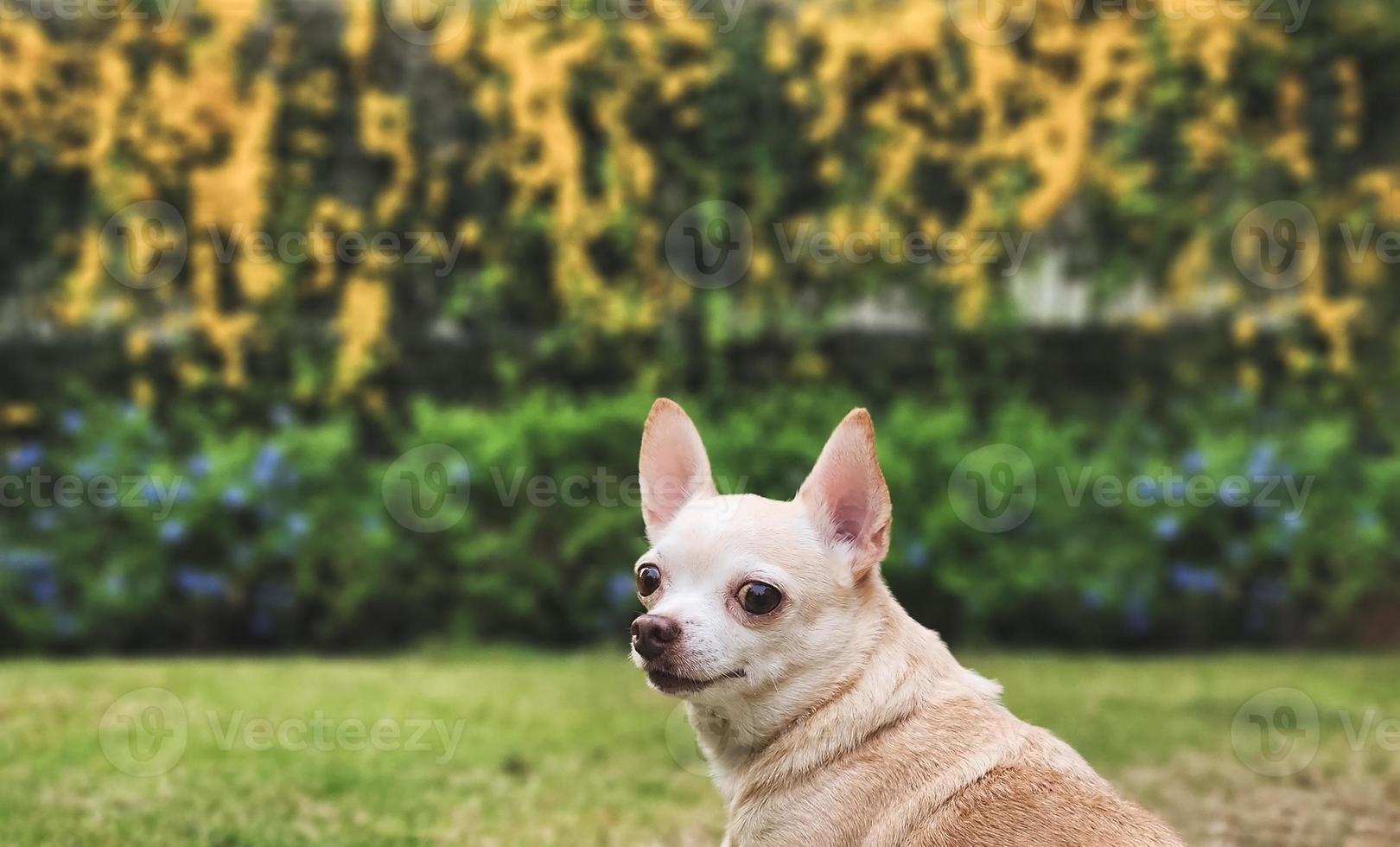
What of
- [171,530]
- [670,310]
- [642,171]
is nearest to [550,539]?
[670,310]

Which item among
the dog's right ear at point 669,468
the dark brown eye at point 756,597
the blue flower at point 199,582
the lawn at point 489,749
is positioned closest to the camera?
the dark brown eye at point 756,597

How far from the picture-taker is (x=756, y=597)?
274 centimetres

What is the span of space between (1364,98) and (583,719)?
17.7ft

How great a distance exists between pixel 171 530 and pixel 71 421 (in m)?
0.85

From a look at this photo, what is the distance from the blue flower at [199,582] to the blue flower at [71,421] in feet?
3.05

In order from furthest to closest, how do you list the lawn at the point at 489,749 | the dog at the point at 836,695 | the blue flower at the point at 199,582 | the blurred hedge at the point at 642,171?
1. the blurred hedge at the point at 642,171
2. the blue flower at the point at 199,582
3. the lawn at the point at 489,749
4. the dog at the point at 836,695

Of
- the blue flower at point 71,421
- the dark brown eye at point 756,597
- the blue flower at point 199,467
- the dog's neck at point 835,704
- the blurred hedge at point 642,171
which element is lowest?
the blue flower at point 199,467

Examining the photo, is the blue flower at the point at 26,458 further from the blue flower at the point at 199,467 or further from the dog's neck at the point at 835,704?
the dog's neck at the point at 835,704

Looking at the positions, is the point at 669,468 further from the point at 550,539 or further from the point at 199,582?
the point at 199,582

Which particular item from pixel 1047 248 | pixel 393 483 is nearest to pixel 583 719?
pixel 393 483

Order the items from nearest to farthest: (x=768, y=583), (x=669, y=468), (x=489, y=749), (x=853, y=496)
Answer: (x=768, y=583)
(x=853, y=496)
(x=669, y=468)
(x=489, y=749)

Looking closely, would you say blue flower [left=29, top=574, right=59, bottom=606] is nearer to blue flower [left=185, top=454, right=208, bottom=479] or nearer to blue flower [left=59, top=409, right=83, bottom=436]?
blue flower [left=59, top=409, right=83, bottom=436]

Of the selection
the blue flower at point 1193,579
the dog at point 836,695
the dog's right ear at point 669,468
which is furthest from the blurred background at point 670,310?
the dog at point 836,695

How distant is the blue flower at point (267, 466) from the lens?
270 inches
